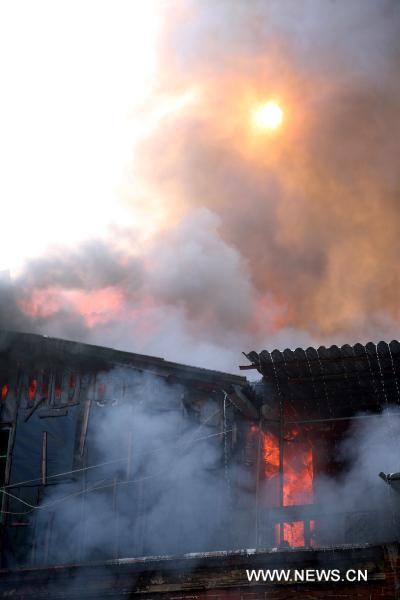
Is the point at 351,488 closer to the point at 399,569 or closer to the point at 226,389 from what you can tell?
the point at 226,389

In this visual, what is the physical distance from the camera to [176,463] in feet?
42.4

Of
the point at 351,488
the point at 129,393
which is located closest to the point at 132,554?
the point at 129,393

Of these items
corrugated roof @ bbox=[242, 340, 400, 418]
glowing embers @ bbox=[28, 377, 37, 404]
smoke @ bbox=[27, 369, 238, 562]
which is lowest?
smoke @ bbox=[27, 369, 238, 562]

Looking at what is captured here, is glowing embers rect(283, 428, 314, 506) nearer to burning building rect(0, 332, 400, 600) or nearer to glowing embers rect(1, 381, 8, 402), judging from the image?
burning building rect(0, 332, 400, 600)

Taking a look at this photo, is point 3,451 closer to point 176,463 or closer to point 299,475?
point 176,463

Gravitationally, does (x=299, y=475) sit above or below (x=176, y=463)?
above

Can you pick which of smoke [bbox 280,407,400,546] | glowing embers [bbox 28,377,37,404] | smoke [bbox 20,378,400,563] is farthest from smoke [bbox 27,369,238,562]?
smoke [bbox 280,407,400,546]

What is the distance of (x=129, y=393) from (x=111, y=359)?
781mm

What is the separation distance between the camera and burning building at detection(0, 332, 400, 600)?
1105 centimetres

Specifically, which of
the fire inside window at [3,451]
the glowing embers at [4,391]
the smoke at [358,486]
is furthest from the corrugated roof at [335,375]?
the glowing embers at [4,391]

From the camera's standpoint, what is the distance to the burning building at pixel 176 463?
11.1 metres

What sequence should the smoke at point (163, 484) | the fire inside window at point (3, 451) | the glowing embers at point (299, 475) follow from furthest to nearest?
the glowing embers at point (299, 475) → the fire inside window at point (3, 451) → the smoke at point (163, 484)

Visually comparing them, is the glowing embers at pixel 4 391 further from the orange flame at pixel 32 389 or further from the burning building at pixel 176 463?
the orange flame at pixel 32 389

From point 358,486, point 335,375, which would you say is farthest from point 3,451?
point 358,486
